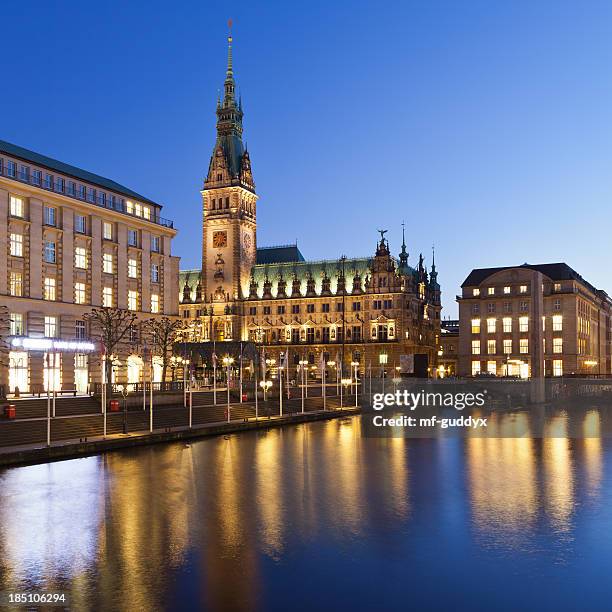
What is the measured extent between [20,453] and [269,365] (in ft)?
410

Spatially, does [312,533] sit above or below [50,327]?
below

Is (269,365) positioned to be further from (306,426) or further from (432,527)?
(432,527)

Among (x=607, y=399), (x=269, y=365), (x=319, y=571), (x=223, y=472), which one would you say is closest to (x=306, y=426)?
(x=223, y=472)

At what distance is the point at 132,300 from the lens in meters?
105

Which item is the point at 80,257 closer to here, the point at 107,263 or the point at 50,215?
the point at 107,263

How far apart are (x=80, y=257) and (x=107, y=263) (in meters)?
5.43

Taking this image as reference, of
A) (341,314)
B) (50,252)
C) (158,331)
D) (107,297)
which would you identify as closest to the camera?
(50,252)

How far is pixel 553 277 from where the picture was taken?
16638 centimetres

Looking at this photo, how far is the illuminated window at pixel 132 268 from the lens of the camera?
10562 centimetres

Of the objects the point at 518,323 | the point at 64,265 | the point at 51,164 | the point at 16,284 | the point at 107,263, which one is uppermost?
the point at 51,164

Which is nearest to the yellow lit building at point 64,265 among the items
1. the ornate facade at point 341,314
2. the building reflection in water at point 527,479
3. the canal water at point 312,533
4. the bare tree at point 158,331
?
the bare tree at point 158,331

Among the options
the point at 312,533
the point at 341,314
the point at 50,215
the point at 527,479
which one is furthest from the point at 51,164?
the point at 341,314

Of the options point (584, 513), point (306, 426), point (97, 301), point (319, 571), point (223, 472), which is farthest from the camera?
point (97, 301)

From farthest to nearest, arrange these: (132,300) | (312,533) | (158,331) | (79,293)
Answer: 1. (158,331)
2. (132,300)
3. (79,293)
4. (312,533)
